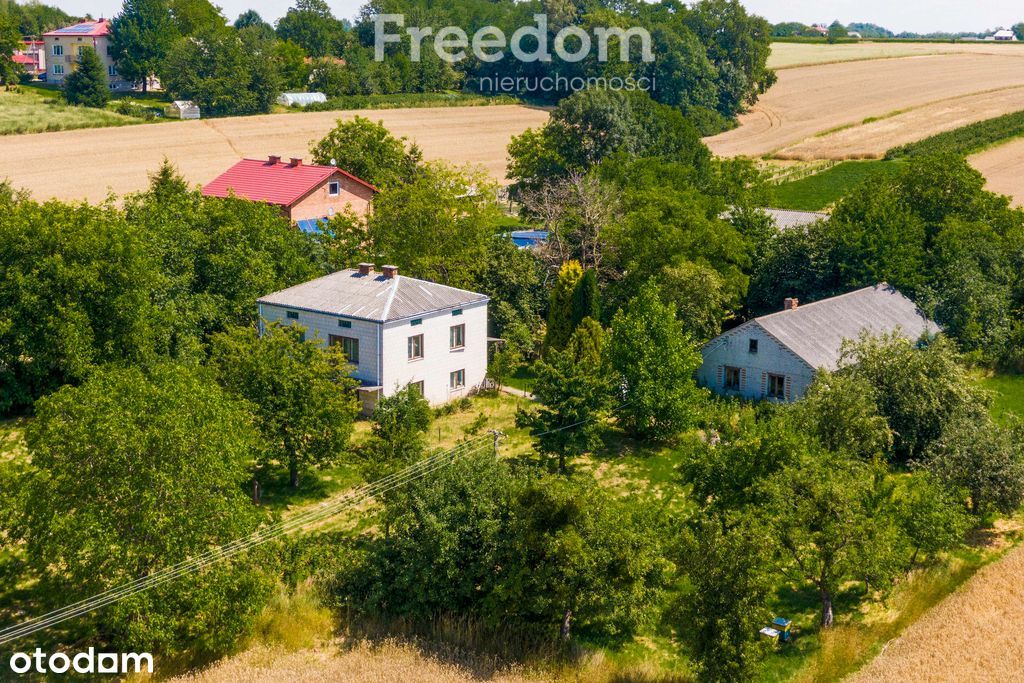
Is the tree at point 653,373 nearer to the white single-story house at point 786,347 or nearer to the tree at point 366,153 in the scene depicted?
the white single-story house at point 786,347

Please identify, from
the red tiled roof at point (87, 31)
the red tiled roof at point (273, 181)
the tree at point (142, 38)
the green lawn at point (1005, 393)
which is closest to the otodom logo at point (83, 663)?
the green lawn at point (1005, 393)

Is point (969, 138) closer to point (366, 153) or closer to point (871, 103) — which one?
point (871, 103)

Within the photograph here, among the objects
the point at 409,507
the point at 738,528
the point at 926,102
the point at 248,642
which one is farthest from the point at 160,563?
the point at 926,102

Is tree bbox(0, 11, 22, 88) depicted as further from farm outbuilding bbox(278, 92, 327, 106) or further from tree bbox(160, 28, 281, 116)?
farm outbuilding bbox(278, 92, 327, 106)

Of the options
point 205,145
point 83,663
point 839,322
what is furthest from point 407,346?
point 205,145

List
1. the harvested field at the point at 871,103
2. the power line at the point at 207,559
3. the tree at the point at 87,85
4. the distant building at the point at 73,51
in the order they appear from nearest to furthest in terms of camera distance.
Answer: the power line at the point at 207,559 → the harvested field at the point at 871,103 → the tree at the point at 87,85 → the distant building at the point at 73,51

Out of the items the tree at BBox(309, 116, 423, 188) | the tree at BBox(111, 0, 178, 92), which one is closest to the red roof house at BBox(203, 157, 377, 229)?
the tree at BBox(309, 116, 423, 188)
